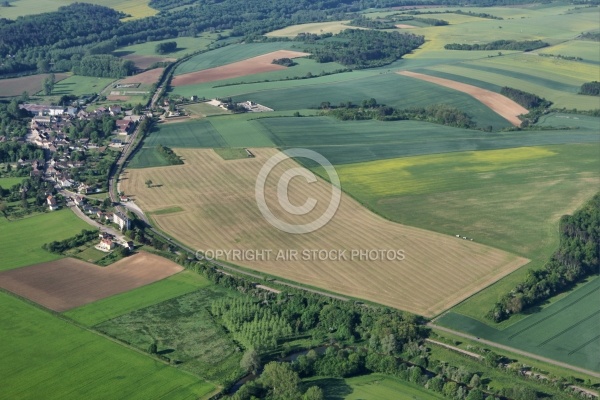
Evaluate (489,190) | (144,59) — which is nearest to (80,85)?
(144,59)

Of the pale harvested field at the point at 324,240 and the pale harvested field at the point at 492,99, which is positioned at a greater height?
the pale harvested field at the point at 492,99

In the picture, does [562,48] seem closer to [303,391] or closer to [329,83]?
[329,83]

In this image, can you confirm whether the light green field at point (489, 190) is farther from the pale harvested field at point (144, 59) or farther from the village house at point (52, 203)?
the pale harvested field at point (144, 59)

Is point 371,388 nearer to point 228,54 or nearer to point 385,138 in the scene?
point 385,138

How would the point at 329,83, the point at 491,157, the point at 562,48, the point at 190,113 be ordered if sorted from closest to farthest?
the point at 491,157, the point at 190,113, the point at 329,83, the point at 562,48

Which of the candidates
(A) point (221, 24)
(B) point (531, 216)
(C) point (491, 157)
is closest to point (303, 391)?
(B) point (531, 216)

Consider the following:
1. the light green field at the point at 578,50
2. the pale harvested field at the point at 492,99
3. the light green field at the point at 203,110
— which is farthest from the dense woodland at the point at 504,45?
the light green field at the point at 203,110

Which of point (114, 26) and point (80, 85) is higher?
point (114, 26)
